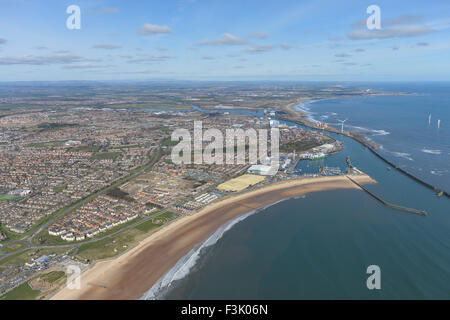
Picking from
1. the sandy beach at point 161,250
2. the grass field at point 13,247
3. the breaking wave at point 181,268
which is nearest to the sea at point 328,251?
the breaking wave at point 181,268

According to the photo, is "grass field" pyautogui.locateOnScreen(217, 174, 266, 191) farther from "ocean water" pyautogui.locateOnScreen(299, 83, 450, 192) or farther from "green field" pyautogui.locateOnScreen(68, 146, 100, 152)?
"green field" pyautogui.locateOnScreen(68, 146, 100, 152)

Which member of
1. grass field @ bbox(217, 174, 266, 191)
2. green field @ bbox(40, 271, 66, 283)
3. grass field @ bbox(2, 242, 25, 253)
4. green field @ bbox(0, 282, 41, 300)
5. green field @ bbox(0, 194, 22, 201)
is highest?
grass field @ bbox(217, 174, 266, 191)

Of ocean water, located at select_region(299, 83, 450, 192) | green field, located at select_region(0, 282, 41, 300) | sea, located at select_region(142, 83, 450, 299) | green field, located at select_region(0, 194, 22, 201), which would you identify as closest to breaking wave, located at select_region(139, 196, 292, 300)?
sea, located at select_region(142, 83, 450, 299)

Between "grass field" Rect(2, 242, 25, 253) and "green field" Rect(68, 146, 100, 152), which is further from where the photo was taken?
"green field" Rect(68, 146, 100, 152)

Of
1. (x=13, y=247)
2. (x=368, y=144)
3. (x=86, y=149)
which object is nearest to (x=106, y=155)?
(x=86, y=149)

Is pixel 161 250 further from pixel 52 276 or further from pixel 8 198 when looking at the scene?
pixel 8 198

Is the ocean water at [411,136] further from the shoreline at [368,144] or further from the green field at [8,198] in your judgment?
the green field at [8,198]

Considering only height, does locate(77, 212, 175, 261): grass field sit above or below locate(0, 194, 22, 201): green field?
below

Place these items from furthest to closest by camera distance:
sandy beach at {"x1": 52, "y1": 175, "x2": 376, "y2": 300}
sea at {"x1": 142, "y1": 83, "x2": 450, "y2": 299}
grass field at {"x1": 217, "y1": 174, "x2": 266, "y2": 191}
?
grass field at {"x1": 217, "y1": 174, "x2": 266, "y2": 191} → sandy beach at {"x1": 52, "y1": 175, "x2": 376, "y2": 300} → sea at {"x1": 142, "y1": 83, "x2": 450, "y2": 299}

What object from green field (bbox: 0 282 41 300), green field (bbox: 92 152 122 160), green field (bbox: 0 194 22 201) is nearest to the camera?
green field (bbox: 0 282 41 300)
